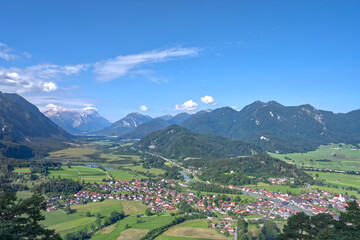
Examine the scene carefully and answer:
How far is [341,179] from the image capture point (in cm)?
9538

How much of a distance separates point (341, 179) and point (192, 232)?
286 feet

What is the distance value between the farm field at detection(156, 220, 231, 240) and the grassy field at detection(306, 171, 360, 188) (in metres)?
70.6

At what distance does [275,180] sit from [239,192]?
27.9 metres

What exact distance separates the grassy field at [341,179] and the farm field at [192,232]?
70.6 meters

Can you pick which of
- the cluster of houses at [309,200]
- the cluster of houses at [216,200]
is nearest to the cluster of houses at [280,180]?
the cluster of houses at [309,200]

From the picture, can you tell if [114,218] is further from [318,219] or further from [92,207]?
[318,219]

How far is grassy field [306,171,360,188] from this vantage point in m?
86.2

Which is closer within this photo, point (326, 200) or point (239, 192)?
point (326, 200)

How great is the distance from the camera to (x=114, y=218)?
167 feet

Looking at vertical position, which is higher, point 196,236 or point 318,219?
point 318,219

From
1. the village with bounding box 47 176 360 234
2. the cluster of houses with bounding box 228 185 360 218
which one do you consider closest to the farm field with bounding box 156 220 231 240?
the village with bounding box 47 176 360 234

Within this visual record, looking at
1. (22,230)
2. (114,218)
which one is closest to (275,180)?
(114,218)

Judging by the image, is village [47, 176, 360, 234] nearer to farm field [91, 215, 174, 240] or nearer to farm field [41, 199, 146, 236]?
farm field [41, 199, 146, 236]

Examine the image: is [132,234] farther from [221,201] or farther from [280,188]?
[280,188]
